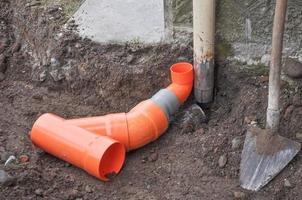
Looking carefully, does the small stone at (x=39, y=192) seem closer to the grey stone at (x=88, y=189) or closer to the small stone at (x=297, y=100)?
the grey stone at (x=88, y=189)

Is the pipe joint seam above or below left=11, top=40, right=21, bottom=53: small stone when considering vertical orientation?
→ below

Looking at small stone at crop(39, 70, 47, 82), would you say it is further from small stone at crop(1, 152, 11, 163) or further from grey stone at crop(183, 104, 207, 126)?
grey stone at crop(183, 104, 207, 126)

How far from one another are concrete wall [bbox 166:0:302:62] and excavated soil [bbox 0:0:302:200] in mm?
139

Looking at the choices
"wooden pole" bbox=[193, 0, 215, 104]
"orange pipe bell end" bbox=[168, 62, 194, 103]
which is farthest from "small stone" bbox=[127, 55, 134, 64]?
"wooden pole" bbox=[193, 0, 215, 104]

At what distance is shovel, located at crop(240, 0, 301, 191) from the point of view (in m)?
2.97

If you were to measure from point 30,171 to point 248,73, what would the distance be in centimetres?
141

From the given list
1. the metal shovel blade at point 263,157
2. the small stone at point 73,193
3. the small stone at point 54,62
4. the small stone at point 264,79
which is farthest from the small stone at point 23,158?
the small stone at point 264,79

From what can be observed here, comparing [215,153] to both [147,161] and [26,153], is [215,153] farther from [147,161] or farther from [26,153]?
[26,153]

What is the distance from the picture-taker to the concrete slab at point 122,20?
3646mm

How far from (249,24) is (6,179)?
64.6 inches

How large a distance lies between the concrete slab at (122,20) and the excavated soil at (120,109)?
7cm

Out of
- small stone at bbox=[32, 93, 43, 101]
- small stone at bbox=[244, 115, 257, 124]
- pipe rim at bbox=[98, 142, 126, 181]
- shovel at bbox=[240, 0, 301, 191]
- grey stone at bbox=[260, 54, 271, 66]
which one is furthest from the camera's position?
small stone at bbox=[32, 93, 43, 101]

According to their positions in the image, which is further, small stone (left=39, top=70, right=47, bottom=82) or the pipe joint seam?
small stone (left=39, top=70, right=47, bottom=82)

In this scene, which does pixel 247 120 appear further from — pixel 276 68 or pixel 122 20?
pixel 122 20
